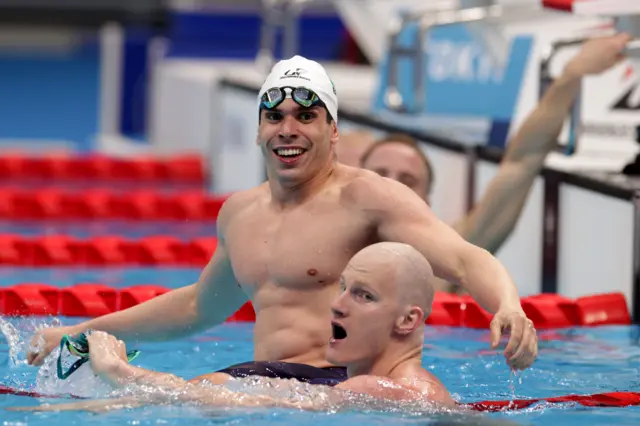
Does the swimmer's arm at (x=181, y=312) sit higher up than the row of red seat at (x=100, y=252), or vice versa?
the swimmer's arm at (x=181, y=312)

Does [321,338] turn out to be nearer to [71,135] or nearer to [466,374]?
[466,374]

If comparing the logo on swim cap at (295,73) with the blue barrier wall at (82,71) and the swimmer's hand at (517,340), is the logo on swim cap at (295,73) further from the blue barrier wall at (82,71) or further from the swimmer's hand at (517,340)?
the blue barrier wall at (82,71)

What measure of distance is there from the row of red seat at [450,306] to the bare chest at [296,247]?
160 centimetres

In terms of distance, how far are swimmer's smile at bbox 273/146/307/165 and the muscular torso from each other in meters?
0.14

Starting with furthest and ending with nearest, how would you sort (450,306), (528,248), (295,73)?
(528,248) → (450,306) → (295,73)

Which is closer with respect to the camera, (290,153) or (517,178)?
(290,153)

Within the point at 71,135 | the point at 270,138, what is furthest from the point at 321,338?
the point at 71,135

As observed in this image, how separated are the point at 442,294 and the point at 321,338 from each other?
1.96 metres

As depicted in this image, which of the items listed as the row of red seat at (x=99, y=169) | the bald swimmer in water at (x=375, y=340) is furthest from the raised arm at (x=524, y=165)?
the row of red seat at (x=99, y=169)

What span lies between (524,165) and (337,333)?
76.3 inches

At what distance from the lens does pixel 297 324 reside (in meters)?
3.64

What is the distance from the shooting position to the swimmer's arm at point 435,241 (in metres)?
3.32

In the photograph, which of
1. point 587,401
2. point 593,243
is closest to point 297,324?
point 587,401

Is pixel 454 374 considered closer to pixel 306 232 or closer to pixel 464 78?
pixel 306 232
